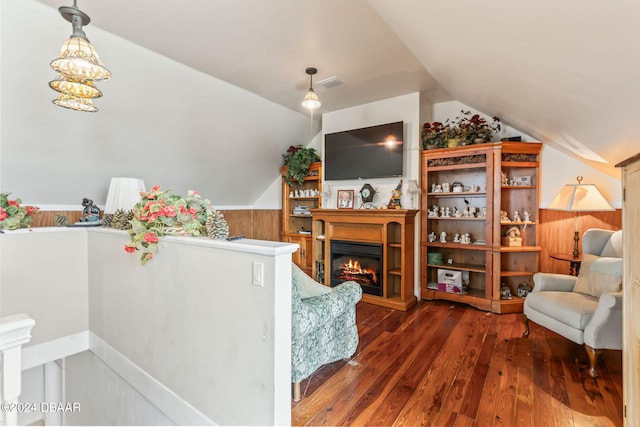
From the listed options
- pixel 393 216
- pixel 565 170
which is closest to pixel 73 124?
pixel 393 216

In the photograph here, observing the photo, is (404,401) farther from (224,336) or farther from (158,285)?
(158,285)

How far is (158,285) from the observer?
200 cm

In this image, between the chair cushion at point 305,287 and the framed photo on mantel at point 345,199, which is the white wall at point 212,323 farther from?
the framed photo on mantel at point 345,199

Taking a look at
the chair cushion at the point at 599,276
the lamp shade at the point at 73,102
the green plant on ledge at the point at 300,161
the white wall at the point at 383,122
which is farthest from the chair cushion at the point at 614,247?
the lamp shade at the point at 73,102

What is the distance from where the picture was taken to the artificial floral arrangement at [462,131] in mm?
3697

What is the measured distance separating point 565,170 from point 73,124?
17.8 feet

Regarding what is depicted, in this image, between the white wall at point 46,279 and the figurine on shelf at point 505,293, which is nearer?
the white wall at point 46,279

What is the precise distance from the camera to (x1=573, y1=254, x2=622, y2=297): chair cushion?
2.41m

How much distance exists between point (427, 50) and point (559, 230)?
282 centimetres

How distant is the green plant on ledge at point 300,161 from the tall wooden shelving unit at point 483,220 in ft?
6.06

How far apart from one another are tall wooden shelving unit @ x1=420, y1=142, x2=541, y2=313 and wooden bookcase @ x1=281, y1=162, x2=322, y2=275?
1909 millimetres

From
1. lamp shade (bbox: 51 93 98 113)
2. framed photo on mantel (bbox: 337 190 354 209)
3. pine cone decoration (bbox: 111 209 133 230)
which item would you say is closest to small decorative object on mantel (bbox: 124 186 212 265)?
pine cone decoration (bbox: 111 209 133 230)

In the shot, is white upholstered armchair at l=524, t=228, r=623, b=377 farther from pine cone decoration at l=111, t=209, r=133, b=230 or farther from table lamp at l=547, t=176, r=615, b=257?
pine cone decoration at l=111, t=209, r=133, b=230

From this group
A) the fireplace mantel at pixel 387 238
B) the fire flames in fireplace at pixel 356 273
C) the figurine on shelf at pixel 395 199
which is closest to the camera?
the fireplace mantel at pixel 387 238
